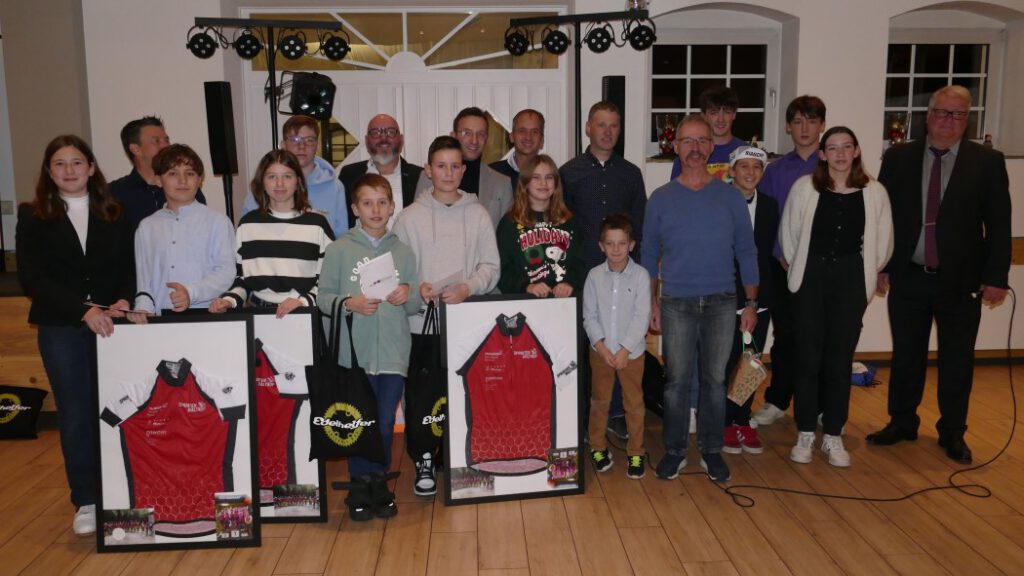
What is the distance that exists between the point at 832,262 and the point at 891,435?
3.47ft

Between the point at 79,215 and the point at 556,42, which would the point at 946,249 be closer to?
the point at 556,42

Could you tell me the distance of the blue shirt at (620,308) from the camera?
3.47 m

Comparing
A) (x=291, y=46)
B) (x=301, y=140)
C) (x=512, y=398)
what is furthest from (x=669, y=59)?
(x=512, y=398)

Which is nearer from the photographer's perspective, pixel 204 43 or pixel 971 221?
pixel 971 221

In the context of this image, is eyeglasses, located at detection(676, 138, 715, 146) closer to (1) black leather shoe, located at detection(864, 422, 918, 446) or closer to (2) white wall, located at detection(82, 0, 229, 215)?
(1) black leather shoe, located at detection(864, 422, 918, 446)

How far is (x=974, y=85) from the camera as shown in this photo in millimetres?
5945

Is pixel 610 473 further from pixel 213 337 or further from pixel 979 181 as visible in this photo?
pixel 979 181

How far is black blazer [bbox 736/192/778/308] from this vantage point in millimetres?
3848

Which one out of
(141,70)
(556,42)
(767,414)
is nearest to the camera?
(767,414)

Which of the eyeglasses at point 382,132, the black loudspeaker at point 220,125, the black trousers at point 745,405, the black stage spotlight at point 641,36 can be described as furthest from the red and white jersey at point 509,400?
the black stage spotlight at point 641,36

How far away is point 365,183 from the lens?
318cm

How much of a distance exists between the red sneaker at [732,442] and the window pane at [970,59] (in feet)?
12.2

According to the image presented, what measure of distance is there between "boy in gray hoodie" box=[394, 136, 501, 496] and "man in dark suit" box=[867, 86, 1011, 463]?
2.05 meters

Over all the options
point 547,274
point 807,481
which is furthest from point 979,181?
point 547,274
